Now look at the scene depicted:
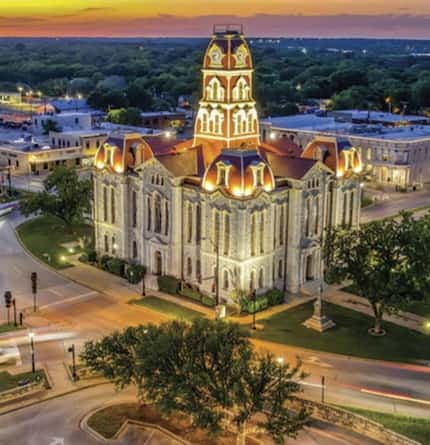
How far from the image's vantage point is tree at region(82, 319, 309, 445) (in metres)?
41.3

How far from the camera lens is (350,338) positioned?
62.3 m

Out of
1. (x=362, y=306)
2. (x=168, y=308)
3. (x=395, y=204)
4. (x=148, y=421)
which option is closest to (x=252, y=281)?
(x=168, y=308)

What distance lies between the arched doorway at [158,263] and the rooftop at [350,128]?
6790 centimetres

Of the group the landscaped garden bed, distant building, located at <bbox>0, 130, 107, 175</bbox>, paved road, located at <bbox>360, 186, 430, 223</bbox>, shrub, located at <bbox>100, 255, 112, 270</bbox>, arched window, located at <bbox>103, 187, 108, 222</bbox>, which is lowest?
paved road, located at <bbox>360, 186, 430, 223</bbox>

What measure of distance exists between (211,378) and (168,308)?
2796cm

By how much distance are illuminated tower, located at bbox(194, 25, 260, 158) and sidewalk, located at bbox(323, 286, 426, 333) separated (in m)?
18.8

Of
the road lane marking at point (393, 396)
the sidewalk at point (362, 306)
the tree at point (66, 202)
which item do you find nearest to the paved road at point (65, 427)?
the road lane marking at point (393, 396)

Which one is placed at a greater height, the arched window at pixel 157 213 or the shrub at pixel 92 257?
the arched window at pixel 157 213

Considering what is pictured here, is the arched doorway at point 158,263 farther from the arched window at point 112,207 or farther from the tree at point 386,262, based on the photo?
the tree at point 386,262

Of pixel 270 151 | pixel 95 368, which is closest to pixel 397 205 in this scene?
pixel 270 151

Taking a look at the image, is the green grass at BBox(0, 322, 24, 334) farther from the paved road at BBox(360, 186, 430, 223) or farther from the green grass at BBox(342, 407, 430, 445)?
the paved road at BBox(360, 186, 430, 223)

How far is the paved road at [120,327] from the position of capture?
51.9m

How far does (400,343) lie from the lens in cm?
6125

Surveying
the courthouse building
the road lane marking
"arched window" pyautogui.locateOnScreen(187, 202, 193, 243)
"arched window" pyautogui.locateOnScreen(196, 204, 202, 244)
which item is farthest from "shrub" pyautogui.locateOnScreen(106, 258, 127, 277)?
the road lane marking
